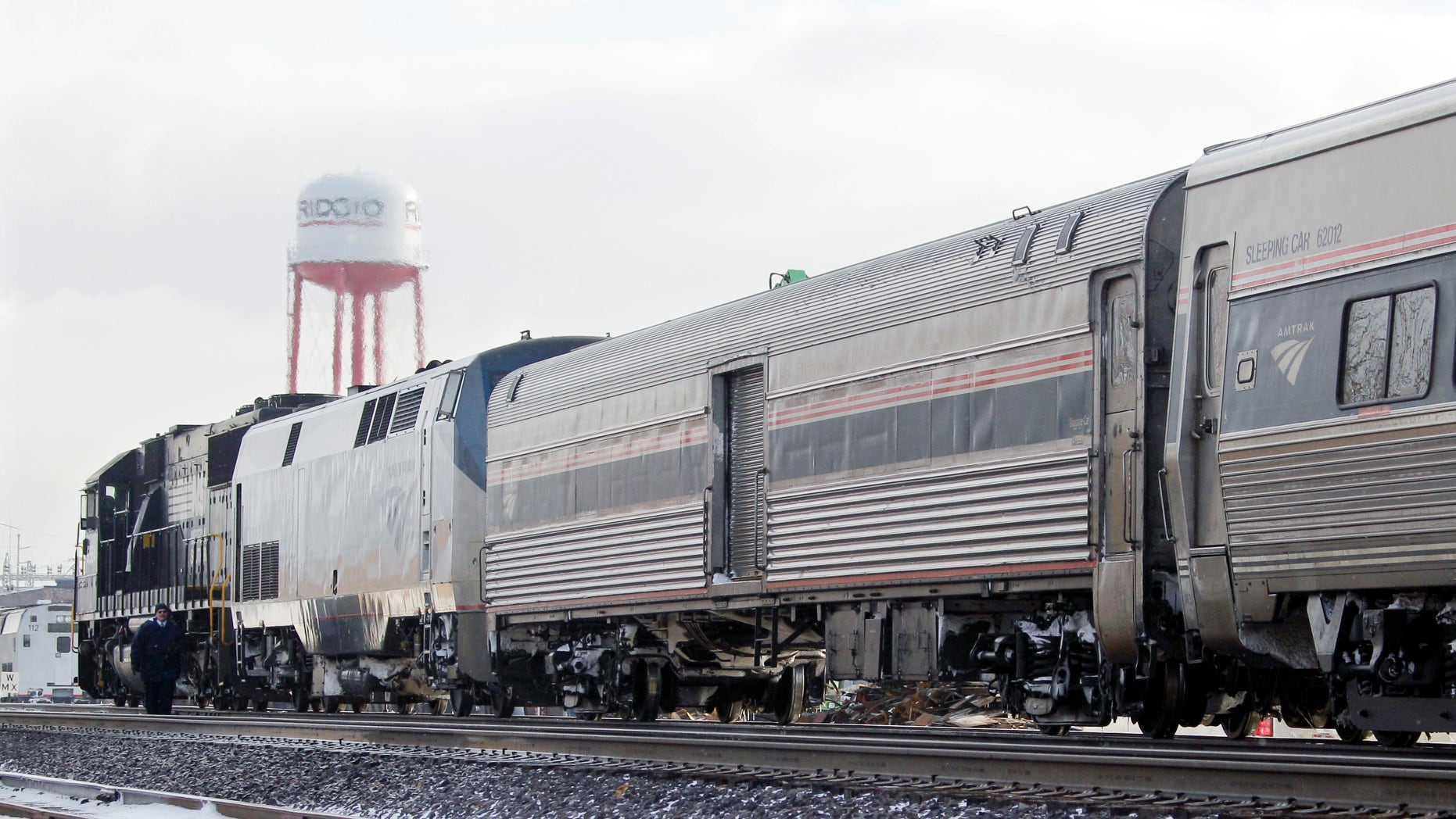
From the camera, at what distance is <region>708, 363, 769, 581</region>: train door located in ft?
43.9

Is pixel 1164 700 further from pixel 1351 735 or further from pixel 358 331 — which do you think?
pixel 358 331

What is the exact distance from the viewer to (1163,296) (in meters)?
9.77

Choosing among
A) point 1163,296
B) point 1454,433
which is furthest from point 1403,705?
point 1163,296

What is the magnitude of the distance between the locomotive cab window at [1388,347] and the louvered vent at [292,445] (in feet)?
54.4

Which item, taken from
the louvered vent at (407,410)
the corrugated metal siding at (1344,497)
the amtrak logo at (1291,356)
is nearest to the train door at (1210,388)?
the corrugated metal siding at (1344,497)

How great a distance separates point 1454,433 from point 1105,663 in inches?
122

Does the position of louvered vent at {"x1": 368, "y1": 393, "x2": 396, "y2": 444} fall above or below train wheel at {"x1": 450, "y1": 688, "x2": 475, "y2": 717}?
above

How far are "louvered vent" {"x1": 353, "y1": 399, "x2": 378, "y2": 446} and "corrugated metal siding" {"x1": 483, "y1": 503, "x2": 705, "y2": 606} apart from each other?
134 inches

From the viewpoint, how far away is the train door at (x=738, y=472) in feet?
43.9

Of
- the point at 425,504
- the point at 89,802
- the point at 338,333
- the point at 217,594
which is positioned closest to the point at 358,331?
the point at 338,333

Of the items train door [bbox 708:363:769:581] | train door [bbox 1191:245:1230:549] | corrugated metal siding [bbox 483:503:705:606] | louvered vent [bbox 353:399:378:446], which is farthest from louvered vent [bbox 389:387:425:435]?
train door [bbox 1191:245:1230:549]

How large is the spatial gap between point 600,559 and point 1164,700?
21.9 ft

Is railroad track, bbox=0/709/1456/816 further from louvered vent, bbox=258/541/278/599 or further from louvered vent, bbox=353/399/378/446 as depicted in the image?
louvered vent, bbox=258/541/278/599

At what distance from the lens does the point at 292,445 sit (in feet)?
72.8
